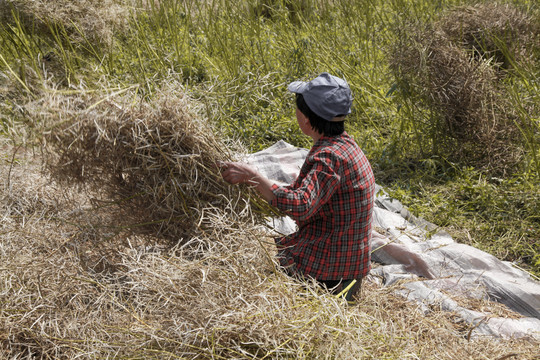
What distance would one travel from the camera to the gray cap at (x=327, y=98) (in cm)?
215

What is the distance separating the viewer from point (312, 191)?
2062 millimetres

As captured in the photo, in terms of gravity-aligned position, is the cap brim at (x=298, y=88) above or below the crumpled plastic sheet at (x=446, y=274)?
above

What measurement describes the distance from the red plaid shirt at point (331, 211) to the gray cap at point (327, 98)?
0.11m

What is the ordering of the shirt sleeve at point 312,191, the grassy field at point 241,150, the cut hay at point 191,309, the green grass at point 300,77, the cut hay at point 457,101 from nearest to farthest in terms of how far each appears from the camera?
the cut hay at point 191,309
the grassy field at point 241,150
the shirt sleeve at point 312,191
the green grass at point 300,77
the cut hay at point 457,101

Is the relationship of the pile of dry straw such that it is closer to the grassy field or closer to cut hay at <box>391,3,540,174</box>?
the grassy field

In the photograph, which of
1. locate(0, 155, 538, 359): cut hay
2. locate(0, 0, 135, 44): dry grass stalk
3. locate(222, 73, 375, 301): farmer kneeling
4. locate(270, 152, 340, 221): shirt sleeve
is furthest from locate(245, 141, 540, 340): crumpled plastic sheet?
locate(0, 0, 135, 44): dry grass stalk

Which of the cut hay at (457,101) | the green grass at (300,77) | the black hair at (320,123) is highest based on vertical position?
the black hair at (320,123)

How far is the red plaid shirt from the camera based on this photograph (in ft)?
6.87

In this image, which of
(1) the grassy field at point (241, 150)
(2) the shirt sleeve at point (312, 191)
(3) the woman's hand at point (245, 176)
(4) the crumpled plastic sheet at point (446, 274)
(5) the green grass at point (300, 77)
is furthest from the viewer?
(5) the green grass at point (300, 77)

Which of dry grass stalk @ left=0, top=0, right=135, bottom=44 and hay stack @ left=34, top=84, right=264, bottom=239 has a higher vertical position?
hay stack @ left=34, top=84, right=264, bottom=239

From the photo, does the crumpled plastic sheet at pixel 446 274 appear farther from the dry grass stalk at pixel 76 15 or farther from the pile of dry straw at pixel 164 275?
the dry grass stalk at pixel 76 15

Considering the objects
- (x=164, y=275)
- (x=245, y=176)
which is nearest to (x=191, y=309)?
(x=164, y=275)

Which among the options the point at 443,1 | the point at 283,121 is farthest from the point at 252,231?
the point at 443,1

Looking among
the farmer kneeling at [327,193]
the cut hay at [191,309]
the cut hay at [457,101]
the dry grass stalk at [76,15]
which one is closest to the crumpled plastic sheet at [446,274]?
the cut hay at [191,309]
